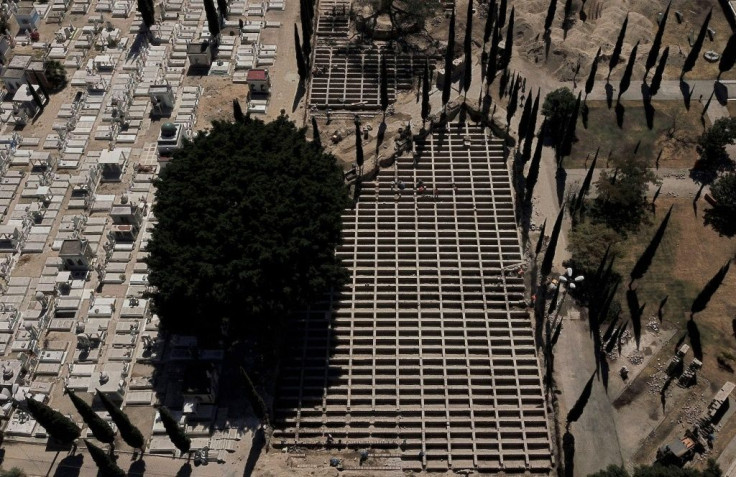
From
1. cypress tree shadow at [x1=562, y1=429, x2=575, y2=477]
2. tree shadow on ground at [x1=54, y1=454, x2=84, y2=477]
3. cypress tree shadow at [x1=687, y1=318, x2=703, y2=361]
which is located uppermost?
cypress tree shadow at [x1=687, y1=318, x2=703, y2=361]

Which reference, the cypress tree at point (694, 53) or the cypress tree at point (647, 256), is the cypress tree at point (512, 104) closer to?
the cypress tree at point (647, 256)

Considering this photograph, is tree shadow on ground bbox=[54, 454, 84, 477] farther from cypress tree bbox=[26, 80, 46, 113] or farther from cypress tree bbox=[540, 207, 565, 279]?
cypress tree bbox=[26, 80, 46, 113]

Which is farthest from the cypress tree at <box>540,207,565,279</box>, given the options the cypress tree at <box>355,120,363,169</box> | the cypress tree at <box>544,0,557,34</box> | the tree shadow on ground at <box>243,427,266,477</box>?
the cypress tree at <box>544,0,557,34</box>

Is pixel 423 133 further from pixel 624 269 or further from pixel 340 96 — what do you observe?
pixel 624 269

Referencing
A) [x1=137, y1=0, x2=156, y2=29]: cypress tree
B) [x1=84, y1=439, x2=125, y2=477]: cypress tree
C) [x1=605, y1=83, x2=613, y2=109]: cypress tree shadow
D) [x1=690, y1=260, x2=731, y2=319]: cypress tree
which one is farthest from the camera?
[x1=137, y1=0, x2=156, y2=29]: cypress tree

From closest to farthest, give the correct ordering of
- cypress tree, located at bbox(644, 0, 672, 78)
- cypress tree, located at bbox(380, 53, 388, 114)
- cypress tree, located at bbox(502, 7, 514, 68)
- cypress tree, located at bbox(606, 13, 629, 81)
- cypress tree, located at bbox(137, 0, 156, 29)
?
cypress tree, located at bbox(380, 53, 388, 114), cypress tree, located at bbox(644, 0, 672, 78), cypress tree, located at bbox(606, 13, 629, 81), cypress tree, located at bbox(502, 7, 514, 68), cypress tree, located at bbox(137, 0, 156, 29)

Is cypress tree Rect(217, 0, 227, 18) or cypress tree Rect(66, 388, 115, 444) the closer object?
cypress tree Rect(66, 388, 115, 444)

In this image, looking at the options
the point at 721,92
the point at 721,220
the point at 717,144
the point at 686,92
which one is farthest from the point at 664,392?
the point at 721,92
